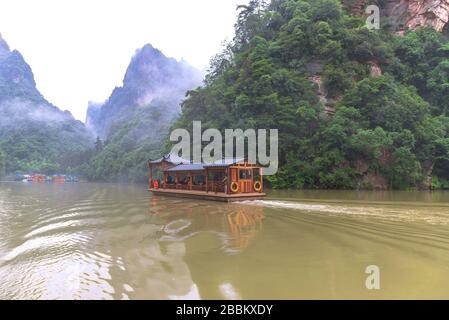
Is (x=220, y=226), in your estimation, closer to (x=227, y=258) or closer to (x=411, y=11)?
(x=227, y=258)

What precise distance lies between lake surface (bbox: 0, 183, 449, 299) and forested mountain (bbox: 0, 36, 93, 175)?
227 feet

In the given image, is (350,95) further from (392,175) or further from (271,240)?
(271,240)

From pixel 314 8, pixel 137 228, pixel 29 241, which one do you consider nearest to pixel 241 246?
pixel 137 228

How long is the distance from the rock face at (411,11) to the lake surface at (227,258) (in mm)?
35446

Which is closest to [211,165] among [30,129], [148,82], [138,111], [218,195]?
[218,195]

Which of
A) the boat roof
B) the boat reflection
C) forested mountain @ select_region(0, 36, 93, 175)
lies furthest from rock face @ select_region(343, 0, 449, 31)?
forested mountain @ select_region(0, 36, 93, 175)

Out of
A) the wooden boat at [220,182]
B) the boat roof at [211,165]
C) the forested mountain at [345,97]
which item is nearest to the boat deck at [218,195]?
the wooden boat at [220,182]

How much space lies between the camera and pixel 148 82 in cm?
11956

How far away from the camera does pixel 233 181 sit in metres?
15.8

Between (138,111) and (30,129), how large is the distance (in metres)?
33.6

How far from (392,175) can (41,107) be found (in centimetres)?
13538

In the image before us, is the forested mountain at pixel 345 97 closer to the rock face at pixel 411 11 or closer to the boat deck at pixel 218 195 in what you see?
the rock face at pixel 411 11

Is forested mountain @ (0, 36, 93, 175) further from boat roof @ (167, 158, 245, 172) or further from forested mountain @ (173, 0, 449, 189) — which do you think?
boat roof @ (167, 158, 245, 172)

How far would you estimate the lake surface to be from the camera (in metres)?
4.06
